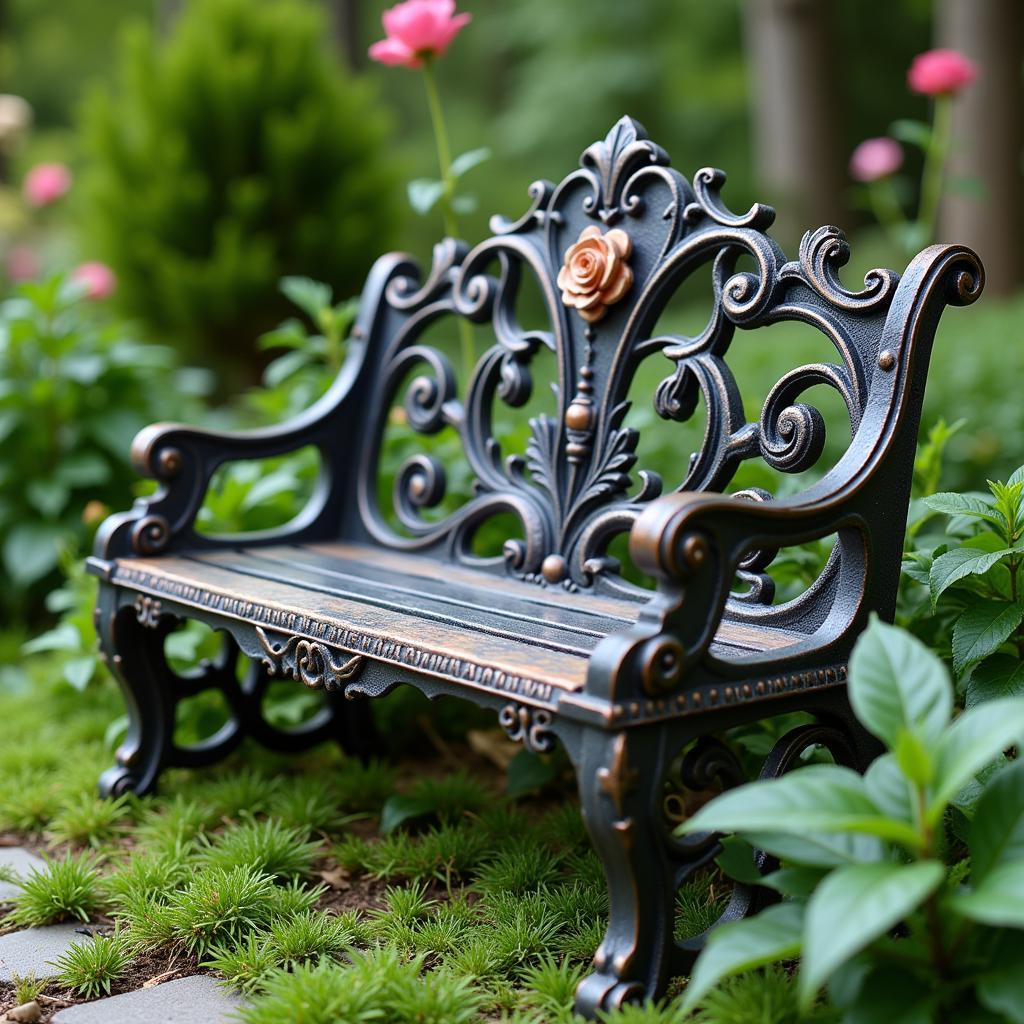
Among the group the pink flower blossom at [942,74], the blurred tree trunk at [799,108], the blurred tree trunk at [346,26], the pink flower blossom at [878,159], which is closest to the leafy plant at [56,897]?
the pink flower blossom at [942,74]

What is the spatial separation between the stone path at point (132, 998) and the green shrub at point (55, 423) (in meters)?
2.27

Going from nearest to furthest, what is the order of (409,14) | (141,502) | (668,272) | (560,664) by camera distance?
(560,664) → (668,272) → (141,502) → (409,14)

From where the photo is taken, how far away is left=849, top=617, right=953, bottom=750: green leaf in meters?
1.76

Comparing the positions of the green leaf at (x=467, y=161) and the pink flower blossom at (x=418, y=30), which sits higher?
the pink flower blossom at (x=418, y=30)

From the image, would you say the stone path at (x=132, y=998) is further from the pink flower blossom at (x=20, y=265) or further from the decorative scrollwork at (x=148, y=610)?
the pink flower blossom at (x=20, y=265)

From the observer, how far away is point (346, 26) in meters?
12.7

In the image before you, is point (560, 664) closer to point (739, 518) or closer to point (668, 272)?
point (739, 518)

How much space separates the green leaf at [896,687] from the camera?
1761mm

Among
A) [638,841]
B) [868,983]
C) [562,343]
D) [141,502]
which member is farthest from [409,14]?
[868,983]

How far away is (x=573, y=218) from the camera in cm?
294

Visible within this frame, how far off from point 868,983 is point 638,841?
1.25ft

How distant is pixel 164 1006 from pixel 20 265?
27.9ft

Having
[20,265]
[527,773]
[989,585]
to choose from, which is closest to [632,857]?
[989,585]

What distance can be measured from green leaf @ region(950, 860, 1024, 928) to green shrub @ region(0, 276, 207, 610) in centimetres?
Result: 368
